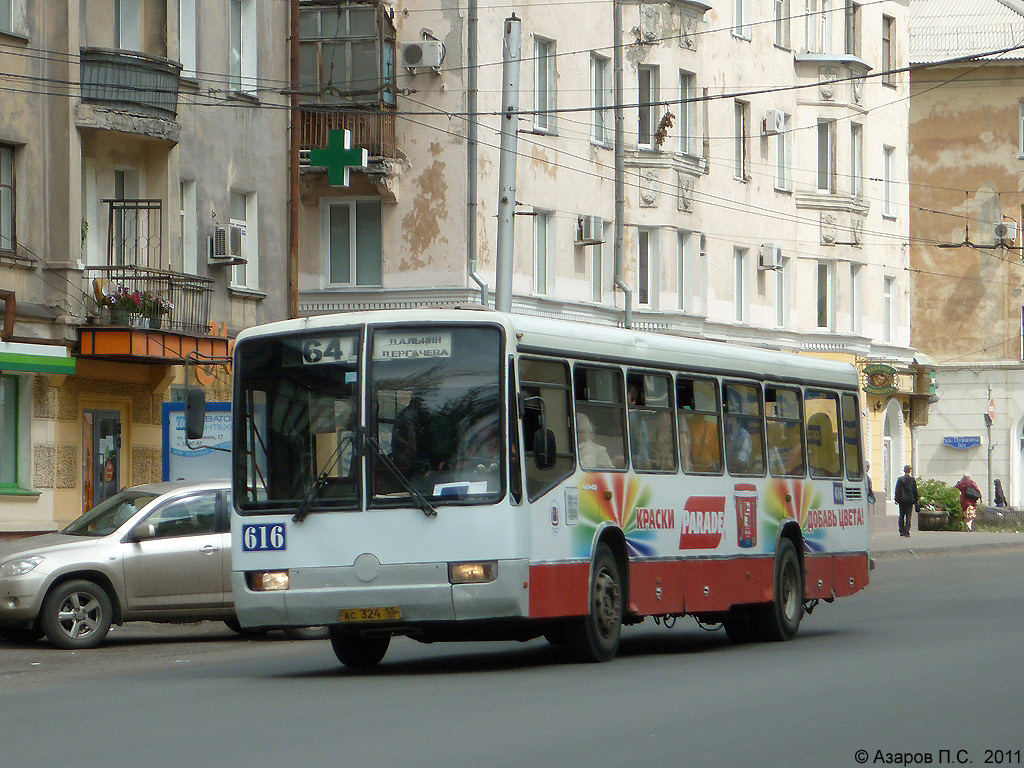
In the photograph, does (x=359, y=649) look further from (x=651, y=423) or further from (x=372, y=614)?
(x=651, y=423)

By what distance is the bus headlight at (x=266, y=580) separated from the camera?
14336 mm

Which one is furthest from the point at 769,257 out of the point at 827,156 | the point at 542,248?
the point at 542,248

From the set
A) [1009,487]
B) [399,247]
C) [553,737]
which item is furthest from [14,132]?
[1009,487]

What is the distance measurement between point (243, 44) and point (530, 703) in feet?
72.1

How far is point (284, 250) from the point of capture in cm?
3322

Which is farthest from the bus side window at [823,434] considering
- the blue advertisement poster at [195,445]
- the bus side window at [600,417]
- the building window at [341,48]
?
the building window at [341,48]

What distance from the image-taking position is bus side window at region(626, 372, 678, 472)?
16.0 m

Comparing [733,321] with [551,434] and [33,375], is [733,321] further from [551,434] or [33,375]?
[551,434]

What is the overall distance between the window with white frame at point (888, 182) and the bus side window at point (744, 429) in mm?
36499

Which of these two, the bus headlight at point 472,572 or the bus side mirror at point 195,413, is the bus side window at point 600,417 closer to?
the bus headlight at point 472,572

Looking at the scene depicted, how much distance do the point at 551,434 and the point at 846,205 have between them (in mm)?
38030

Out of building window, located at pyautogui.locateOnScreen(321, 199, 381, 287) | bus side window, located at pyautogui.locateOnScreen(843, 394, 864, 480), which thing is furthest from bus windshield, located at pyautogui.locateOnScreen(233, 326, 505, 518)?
building window, located at pyautogui.locateOnScreen(321, 199, 381, 287)

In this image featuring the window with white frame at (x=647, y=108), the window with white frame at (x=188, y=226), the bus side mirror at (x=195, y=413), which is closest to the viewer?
the bus side mirror at (x=195, y=413)

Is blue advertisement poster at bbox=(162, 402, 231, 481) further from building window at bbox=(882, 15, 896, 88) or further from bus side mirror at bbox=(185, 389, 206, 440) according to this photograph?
building window at bbox=(882, 15, 896, 88)
